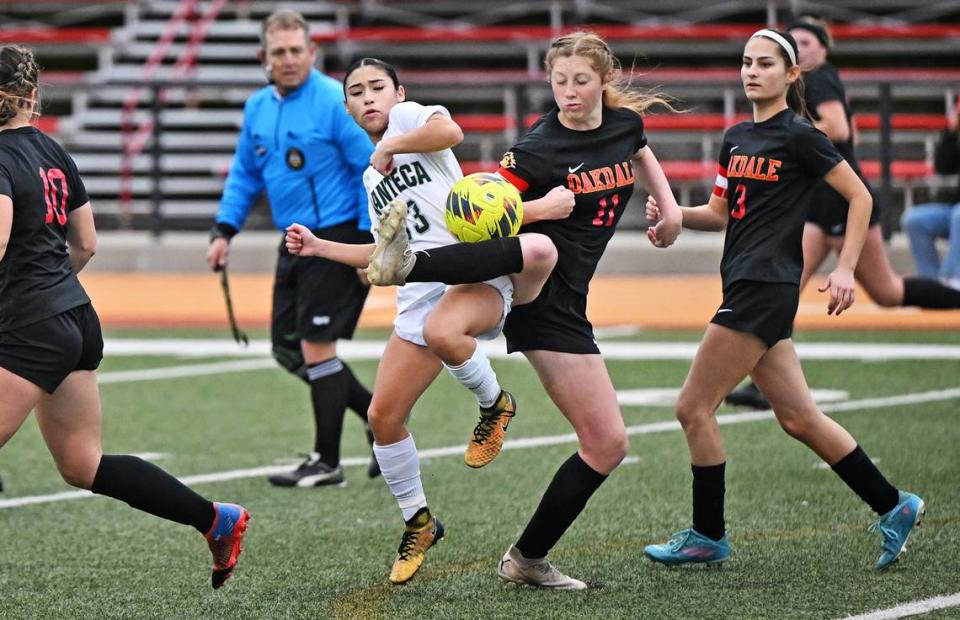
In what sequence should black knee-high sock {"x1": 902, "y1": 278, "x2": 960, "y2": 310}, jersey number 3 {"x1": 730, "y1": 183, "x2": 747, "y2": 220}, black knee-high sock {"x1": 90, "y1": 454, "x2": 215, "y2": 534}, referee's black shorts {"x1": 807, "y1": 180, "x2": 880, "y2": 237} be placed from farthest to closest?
black knee-high sock {"x1": 902, "y1": 278, "x2": 960, "y2": 310}, referee's black shorts {"x1": 807, "y1": 180, "x2": 880, "y2": 237}, jersey number 3 {"x1": 730, "y1": 183, "x2": 747, "y2": 220}, black knee-high sock {"x1": 90, "y1": 454, "x2": 215, "y2": 534}

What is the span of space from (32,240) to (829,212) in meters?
5.07

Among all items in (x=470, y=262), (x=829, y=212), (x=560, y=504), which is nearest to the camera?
(x=470, y=262)

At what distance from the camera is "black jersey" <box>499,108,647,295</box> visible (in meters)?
5.27

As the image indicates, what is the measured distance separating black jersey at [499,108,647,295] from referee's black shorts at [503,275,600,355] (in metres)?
0.05

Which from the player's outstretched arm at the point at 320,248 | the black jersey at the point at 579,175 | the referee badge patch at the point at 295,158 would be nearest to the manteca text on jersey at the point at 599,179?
the black jersey at the point at 579,175

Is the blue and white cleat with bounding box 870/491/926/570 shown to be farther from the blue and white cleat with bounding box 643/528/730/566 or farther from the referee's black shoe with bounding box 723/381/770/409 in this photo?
the referee's black shoe with bounding box 723/381/770/409

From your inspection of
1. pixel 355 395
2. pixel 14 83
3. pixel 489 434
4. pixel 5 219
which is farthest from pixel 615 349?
pixel 5 219

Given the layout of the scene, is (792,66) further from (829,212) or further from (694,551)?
(829,212)

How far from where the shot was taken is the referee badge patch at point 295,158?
7691mm

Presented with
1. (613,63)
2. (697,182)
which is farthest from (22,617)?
(697,182)

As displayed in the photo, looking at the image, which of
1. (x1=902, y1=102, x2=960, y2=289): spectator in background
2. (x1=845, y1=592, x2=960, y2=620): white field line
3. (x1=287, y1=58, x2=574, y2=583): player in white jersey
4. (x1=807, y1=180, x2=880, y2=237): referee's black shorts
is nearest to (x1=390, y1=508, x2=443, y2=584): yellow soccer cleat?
(x1=287, y1=58, x2=574, y2=583): player in white jersey

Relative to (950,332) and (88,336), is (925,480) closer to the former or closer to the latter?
(88,336)

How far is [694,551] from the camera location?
569 centimetres

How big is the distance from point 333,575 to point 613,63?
7.01 feet
